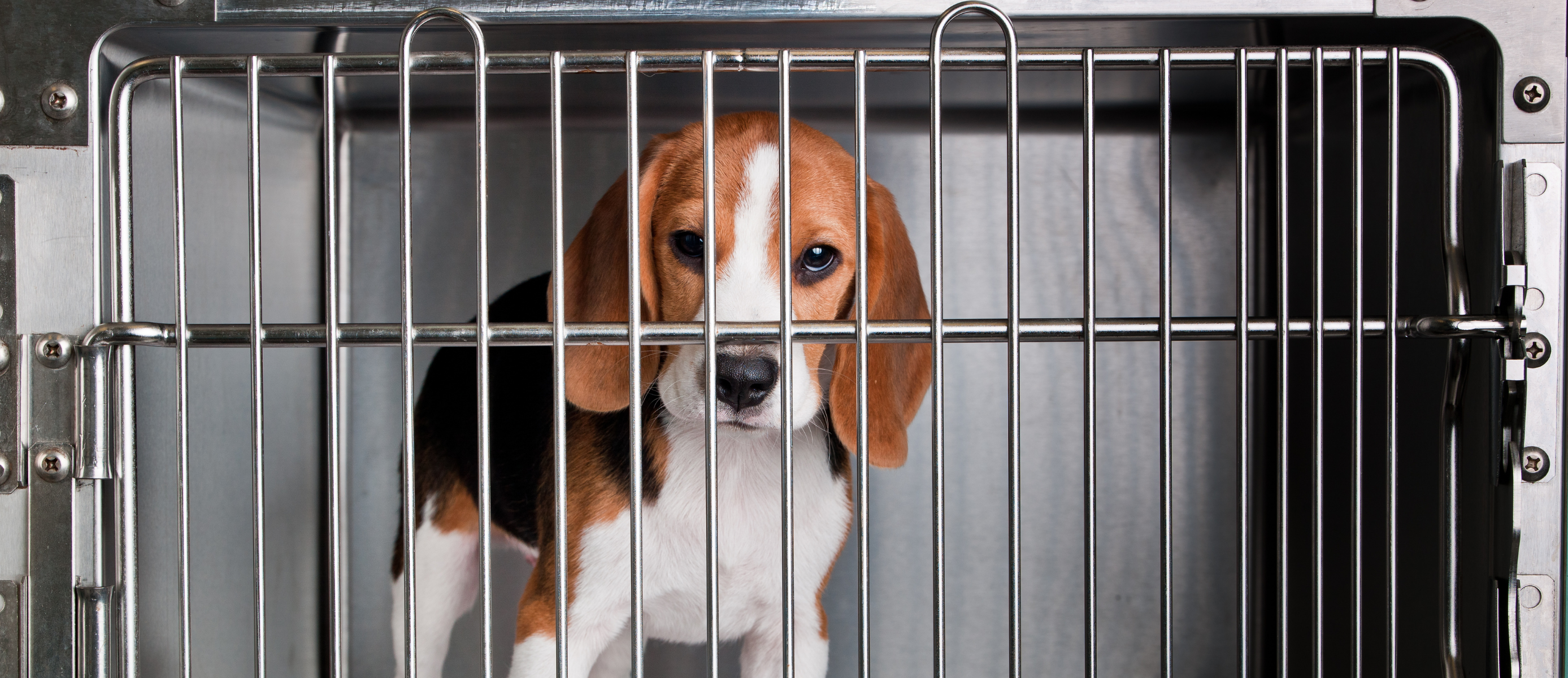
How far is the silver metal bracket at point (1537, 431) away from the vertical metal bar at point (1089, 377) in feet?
1.26

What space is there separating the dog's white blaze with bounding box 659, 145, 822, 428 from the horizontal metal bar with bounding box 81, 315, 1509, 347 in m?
0.12

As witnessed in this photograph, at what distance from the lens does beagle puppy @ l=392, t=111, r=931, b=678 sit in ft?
3.61

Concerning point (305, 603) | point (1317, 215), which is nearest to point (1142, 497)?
point (1317, 215)

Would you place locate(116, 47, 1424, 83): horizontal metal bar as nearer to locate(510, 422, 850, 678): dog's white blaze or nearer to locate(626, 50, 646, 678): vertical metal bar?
locate(626, 50, 646, 678): vertical metal bar

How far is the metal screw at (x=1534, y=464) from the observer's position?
2.87 ft

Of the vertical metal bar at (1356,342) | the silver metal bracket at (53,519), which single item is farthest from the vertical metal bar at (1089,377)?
the silver metal bracket at (53,519)

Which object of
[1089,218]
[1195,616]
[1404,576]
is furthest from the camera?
[1195,616]

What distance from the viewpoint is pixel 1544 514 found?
878 mm

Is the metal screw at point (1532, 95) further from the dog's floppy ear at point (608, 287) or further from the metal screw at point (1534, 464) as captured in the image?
the dog's floppy ear at point (608, 287)

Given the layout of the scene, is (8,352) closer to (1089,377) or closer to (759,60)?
(759,60)

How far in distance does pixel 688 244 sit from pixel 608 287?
0.11 metres

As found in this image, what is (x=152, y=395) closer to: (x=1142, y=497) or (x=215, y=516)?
(x=215, y=516)

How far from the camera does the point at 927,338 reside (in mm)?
857

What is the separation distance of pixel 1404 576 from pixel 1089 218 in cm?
66
